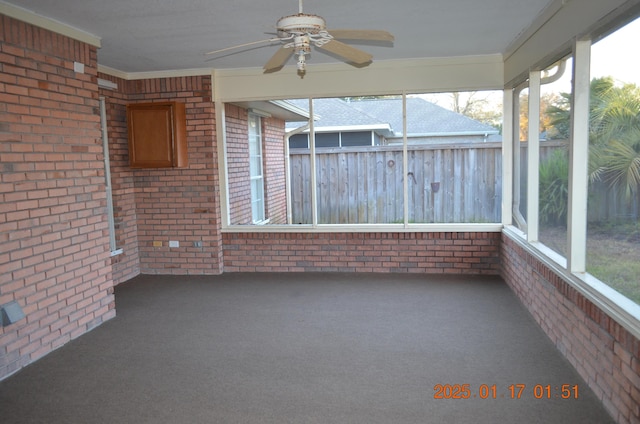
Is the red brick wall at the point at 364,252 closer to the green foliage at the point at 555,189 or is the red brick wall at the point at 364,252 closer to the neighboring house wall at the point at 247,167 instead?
the neighboring house wall at the point at 247,167

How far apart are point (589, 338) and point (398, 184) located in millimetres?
3601

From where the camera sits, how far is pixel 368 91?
6.22 meters

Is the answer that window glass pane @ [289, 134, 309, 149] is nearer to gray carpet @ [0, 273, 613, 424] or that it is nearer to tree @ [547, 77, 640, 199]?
gray carpet @ [0, 273, 613, 424]

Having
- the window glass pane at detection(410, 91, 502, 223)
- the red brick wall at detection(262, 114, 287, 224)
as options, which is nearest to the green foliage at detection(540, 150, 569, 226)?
the window glass pane at detection(410, 91, 502, 223)

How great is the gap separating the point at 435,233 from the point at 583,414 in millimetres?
3497

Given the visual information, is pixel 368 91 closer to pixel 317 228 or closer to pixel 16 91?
pixel 317 228

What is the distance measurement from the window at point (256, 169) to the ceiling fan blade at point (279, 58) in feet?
10.8

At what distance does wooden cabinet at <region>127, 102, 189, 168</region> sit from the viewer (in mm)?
6195

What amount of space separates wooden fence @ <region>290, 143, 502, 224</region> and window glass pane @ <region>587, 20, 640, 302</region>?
2871 mm

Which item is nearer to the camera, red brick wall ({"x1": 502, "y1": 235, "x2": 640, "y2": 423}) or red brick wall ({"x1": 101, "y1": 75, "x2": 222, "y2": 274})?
red brick wall ({"x1": 502, "y1": 235, "x2": 640, "y2": 423})

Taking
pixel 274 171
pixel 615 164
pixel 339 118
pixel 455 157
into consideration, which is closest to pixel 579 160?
pixel 615 164

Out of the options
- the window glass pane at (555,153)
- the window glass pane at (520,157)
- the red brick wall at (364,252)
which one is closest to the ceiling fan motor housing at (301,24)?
the window glass pane at (555,153)
